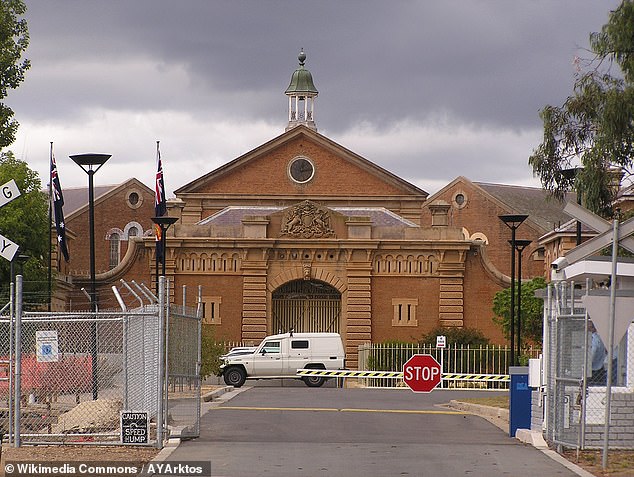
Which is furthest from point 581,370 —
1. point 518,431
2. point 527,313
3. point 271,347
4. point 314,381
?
point 527,313

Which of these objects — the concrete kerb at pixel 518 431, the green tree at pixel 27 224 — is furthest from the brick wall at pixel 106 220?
the concrete kerb at pixel 518 431

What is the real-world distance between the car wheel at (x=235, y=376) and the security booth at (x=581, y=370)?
26590mm

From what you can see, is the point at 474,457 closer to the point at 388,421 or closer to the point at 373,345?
the point at 388,421

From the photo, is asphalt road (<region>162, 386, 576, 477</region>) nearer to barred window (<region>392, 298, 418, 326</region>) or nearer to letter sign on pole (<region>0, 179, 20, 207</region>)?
letter sign on pole (<region>0, 179, 20, 207</region>)

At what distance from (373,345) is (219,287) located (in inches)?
347

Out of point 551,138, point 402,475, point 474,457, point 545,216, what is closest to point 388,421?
point 474,457

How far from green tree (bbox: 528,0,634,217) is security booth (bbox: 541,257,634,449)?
1131 cm

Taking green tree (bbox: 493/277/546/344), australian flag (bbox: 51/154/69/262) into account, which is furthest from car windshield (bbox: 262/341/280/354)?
green tree (bbox: 493/277/546/344)

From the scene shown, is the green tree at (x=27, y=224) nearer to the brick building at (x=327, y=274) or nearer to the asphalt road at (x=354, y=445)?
the brick building at (x=327, y=274)

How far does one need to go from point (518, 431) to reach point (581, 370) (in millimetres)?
2337

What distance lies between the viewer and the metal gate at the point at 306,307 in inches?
2282

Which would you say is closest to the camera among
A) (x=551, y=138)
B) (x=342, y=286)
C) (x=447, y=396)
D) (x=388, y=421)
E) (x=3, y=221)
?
(x=388, y=421)

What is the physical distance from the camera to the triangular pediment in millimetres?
66688

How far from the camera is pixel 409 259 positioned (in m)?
57.9
